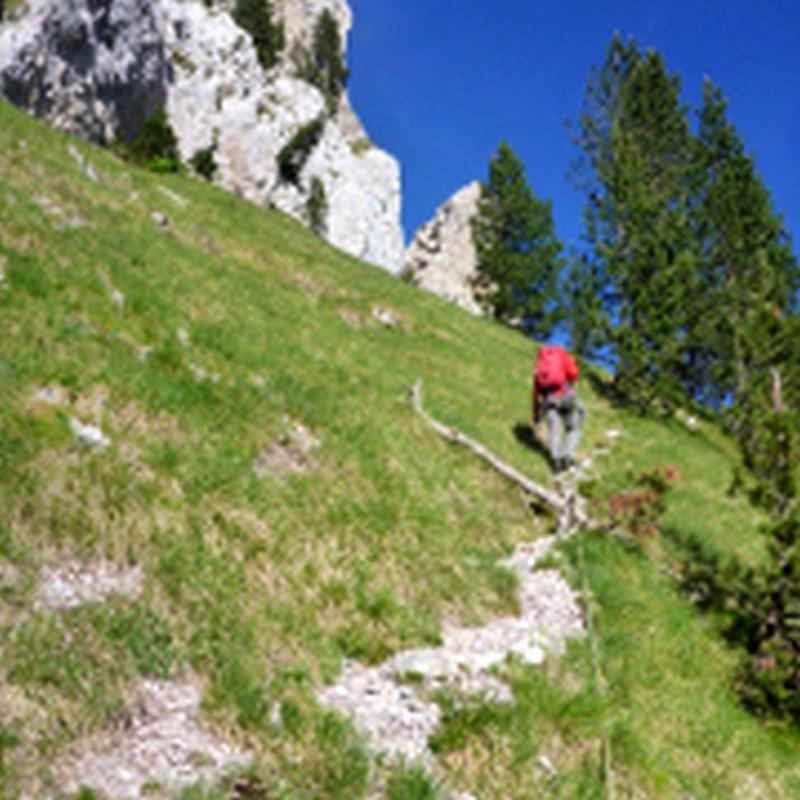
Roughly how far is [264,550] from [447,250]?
136254 millimetres

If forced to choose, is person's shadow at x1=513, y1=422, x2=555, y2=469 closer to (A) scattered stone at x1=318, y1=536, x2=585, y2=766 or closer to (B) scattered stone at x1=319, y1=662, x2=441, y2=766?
(A) scattered stone at x1=318, y1=536, x2=585, y2=766

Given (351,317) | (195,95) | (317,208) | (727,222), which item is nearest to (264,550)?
(351,317)

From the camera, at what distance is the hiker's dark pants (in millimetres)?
16875

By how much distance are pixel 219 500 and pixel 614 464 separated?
593 inches

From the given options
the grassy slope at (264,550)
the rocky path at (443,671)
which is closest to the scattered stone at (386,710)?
the rocky path at (443,671)

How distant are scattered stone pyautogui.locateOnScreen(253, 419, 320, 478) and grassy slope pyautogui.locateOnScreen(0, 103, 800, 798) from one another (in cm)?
22

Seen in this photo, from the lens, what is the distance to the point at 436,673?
22.8ft

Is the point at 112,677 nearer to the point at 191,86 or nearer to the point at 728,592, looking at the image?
the point at 728,592

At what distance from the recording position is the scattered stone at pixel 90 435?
793cm

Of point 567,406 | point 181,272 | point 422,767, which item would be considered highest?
point 567,406

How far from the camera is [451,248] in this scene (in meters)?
139

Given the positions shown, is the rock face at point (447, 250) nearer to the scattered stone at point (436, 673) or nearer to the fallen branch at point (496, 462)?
the fallen branch at point (496, 462)

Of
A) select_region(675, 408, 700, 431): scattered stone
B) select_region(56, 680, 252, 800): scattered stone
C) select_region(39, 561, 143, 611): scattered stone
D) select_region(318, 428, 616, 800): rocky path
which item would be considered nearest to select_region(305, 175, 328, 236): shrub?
select_region(675, 408, 700, 431): scattered stone

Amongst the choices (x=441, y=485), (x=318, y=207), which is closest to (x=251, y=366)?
(x=441, y=485)
